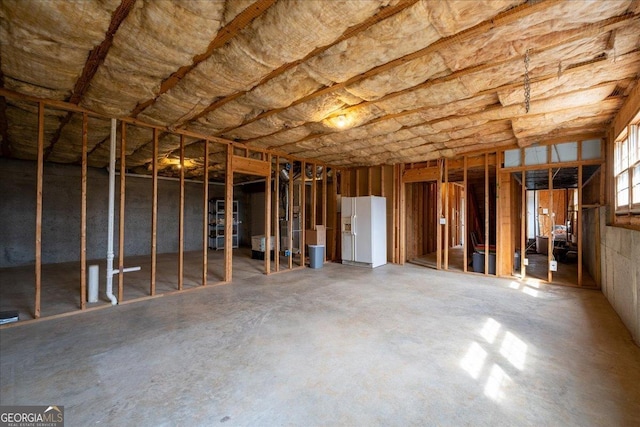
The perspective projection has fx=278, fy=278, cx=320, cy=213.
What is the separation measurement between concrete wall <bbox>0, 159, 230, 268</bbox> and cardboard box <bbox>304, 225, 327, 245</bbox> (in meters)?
5.51

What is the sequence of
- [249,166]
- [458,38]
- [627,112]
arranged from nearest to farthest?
[458,38] → [627,112] → [249,166]

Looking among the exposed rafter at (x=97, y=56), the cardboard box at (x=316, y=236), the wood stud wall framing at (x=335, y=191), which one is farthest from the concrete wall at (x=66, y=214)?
the cardboard box at (x=316, y=236)

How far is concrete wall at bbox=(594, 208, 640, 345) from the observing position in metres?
2.90

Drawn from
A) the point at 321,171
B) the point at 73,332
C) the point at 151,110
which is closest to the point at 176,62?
the point at 151,110

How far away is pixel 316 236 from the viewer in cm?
698

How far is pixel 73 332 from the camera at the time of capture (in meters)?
3.12

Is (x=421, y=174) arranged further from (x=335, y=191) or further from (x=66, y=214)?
(x=66, y=214)

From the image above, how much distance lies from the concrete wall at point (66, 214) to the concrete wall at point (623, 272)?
1087 centimetres

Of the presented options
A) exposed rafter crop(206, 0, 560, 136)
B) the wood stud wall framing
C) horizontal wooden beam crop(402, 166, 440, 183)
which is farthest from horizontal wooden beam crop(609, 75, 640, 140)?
horizontal wooden beam crop(402, 166, 440, 183)

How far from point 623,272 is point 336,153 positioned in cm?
488

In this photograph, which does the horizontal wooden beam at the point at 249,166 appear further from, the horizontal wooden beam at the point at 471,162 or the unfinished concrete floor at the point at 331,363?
the horizontal wooden beam at the point at 471,162

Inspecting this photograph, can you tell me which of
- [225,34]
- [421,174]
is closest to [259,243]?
[421,174]

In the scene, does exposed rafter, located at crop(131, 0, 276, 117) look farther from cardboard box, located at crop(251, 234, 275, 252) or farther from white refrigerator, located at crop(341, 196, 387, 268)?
cardboard box, located at crop(251, 234, 275, 252)

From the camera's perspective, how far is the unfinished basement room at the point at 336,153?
1976 mm
